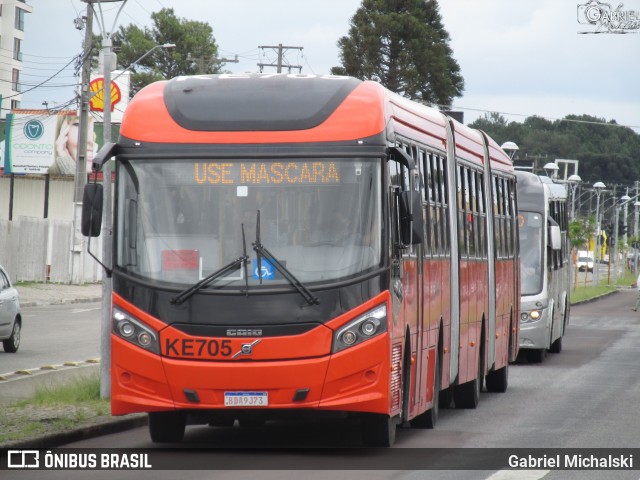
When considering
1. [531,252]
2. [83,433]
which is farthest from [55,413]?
[531,252]

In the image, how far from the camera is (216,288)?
12.0 metres

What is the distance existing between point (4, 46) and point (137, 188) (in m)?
101

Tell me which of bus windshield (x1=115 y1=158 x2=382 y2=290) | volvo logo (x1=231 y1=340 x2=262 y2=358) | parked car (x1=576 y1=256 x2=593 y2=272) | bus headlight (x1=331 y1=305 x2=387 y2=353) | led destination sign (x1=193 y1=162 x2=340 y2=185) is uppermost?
led destination sign (x1=193 y1=162 x2=340 y2=185)

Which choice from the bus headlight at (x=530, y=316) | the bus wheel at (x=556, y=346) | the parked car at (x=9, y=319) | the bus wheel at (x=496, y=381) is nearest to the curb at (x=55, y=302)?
the parked car at (x=9, y=319)

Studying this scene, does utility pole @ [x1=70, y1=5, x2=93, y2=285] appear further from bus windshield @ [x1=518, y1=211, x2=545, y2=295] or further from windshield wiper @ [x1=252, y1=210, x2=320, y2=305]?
windshield wiper @ [x1=252, y1=210, x2=320, y2=305]

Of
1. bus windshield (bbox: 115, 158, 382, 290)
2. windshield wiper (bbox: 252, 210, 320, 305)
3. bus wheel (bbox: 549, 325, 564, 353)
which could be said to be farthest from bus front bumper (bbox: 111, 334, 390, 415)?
bus wheel (bbox: 549, 325, 564, 353)

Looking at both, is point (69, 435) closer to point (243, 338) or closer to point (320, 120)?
point (243, 338)

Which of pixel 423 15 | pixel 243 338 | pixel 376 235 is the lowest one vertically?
pixel 243 338

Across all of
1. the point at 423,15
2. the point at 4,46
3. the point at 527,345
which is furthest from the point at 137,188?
the point at 4,46

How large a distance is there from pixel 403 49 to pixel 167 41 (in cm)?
3268

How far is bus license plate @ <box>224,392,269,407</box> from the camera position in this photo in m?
11.9

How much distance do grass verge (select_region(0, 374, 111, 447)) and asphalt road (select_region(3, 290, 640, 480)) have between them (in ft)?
1.25

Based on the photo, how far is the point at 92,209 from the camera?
11867 mm

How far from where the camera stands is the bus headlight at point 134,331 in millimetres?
12031
